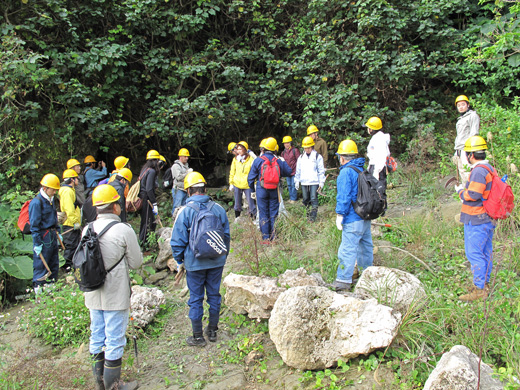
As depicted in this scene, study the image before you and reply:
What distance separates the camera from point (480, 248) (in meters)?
4.06

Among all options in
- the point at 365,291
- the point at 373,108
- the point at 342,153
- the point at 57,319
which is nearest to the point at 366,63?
the point at 373,108

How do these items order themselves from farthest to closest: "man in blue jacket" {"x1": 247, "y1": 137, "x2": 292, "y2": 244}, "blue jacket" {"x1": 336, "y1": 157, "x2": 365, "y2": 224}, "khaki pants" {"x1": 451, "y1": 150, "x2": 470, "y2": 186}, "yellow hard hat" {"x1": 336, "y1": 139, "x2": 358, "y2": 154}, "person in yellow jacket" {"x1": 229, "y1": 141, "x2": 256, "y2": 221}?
"person in yellow jacket" {"x1": 229, "y1": 141, "x2": 256, "y2": 221}, "man in blue jacket" {"x1": 247, "y1": 137, "x2": 292, "y2": 244}, "khaki pants" {"x1": 451, "y1": 150, "x2": 470, "y2": 186}, "yellow hard hat" {"x1": 336, "y1": 139, "x2": 358, "y2": 154}, "blue jacket" {"x1": 336, "y1": 157, "x2": 365, "y2": 224}

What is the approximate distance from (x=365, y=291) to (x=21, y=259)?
6379 millimetres

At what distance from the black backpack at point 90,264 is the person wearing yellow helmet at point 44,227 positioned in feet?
9.66

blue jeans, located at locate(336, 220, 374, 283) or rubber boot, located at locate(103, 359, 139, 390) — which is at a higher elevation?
blue jeans, located at locate(336, 220, 374, 283)

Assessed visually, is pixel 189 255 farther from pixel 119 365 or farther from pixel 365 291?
pixel 365 291

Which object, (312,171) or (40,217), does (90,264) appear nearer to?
(40,217)

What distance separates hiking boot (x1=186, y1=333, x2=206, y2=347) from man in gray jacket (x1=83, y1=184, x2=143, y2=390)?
84 centimetres

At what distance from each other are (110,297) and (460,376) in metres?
2.97

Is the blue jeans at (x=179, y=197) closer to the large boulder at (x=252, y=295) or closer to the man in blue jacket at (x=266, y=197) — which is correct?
the man in blue jacket at (x=266, y=197)

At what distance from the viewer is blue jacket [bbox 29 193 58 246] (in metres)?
5.67

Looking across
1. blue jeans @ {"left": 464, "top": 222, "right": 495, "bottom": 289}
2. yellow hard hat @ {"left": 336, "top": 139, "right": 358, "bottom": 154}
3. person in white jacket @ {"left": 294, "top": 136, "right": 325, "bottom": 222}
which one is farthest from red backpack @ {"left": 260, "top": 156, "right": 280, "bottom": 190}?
blue jeans @ {"left": 464, "top": 222, "right": 495, "bottom": 289}

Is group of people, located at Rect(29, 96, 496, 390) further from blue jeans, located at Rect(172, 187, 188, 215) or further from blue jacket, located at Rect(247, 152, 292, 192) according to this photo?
blue jeans, located at Rect(172, 187, 188, 215)

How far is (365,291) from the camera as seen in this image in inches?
155
